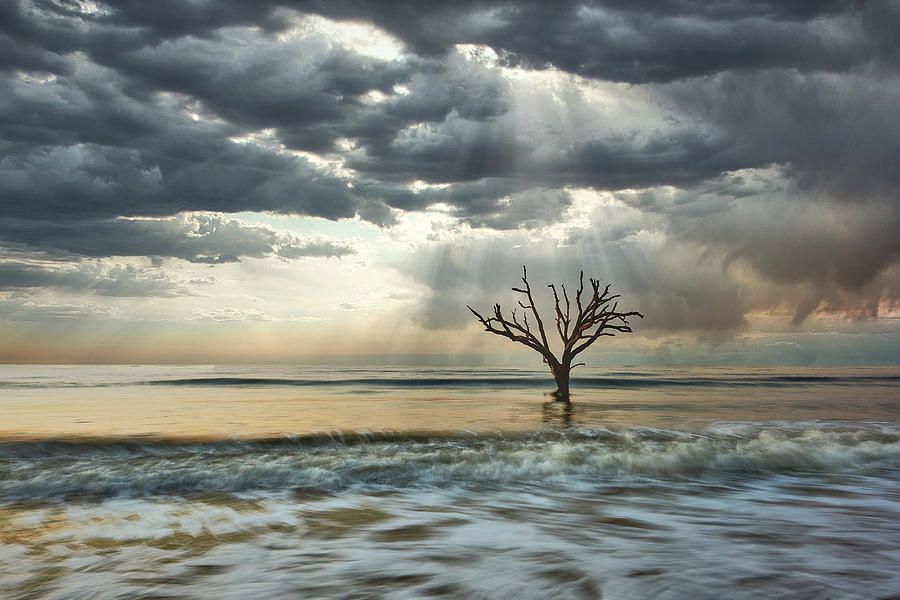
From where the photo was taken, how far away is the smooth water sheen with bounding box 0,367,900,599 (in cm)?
610

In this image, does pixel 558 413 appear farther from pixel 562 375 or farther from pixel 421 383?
pixel 421 383

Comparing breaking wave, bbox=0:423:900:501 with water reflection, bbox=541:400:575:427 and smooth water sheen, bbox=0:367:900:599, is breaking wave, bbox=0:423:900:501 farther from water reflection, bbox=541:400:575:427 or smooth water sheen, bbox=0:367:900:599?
water reflection, bbox=541:400:575:427

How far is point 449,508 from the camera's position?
9.24m

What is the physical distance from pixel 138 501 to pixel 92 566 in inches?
132

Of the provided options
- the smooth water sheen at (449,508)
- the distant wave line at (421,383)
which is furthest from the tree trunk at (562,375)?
the distant wave line at (421,383)

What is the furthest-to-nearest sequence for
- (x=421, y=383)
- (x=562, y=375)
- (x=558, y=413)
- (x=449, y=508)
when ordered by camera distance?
(x=421, y=383) → (x=562, y=375) → (x=558, y=413) → (x=449, y=508)

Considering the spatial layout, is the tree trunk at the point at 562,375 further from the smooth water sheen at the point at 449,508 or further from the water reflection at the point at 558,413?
the smooth water sheen at the point at 449,508

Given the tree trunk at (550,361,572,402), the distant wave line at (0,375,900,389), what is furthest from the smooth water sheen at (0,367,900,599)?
the distant wave line at (0,375,900,389)

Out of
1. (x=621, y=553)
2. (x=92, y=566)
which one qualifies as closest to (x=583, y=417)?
(x=621, y=553)

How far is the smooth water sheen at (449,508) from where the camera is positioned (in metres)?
6.10

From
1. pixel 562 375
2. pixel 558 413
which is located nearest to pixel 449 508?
pixel 558 413

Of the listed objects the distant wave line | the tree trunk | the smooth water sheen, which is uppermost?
the tree trunk

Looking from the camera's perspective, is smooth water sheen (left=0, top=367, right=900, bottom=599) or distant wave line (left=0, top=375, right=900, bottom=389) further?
distant wave line (left=0, top=375, right=900, bottom=389)

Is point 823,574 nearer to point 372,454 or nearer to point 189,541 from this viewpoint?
point 189,541
